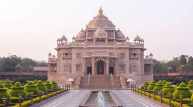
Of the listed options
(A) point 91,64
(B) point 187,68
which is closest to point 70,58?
(A) point 91,64

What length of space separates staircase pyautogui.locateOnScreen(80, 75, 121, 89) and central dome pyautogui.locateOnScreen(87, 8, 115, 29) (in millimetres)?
14515

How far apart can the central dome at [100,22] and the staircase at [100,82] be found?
47.6 feet

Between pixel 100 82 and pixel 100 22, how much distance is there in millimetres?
18280

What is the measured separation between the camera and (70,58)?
8938 centimetres

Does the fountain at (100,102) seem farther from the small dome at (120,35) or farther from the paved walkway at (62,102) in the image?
the small dome at (120,35)

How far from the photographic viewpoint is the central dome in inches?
3723

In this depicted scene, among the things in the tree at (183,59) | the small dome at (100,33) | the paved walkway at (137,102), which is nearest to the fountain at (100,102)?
the paved walkway at (137,102)

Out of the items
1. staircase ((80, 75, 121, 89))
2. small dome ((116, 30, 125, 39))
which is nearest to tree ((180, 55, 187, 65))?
small dome ((116, 30, 125, 39))

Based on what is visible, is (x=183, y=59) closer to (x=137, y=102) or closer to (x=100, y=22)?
(x=100, y=22)

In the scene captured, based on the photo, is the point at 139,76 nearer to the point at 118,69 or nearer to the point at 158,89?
the point at 118,69

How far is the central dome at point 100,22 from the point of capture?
9456 centimetres

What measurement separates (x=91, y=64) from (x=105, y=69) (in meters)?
2.58

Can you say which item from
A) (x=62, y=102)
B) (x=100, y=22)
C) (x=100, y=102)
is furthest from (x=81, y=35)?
(x=100, y=102)

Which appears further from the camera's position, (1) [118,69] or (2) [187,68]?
(2) [187,68]
